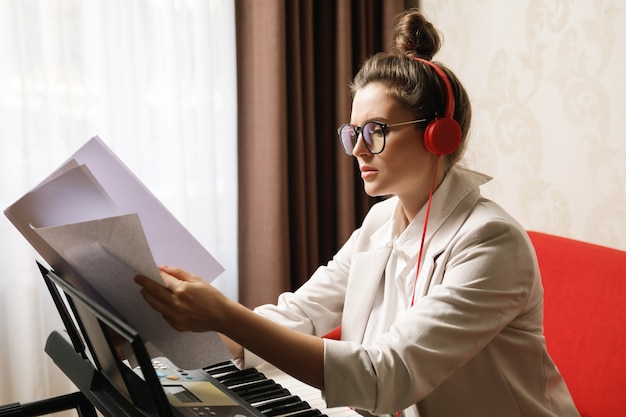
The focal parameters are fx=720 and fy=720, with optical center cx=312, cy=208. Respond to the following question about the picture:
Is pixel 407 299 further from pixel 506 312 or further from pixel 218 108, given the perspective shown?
pixel 218 108

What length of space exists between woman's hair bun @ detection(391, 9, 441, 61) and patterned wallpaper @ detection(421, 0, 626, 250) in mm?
480

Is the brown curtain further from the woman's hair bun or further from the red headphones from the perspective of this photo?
the red headphones

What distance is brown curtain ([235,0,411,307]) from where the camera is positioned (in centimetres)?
260

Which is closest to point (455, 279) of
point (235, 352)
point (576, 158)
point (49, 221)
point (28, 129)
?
point (235, 352)

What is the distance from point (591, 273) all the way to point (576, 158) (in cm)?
65

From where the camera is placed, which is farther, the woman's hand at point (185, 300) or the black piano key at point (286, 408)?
the black piano key at point (286, 408)

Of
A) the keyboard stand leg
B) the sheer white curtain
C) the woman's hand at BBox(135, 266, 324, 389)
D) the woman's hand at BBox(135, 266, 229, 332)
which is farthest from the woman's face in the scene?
the sheer white curtain

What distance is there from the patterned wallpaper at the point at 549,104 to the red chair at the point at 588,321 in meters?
0.38

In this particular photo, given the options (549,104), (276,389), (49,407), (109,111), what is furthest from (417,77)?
(109,111)

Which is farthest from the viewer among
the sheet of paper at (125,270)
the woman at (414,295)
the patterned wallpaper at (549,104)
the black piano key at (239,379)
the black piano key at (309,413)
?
the patterned wallpaper at (549,104)

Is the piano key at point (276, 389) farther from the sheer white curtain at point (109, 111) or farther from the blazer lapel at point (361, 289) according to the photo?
the sheer white curtain at point (109, 111)

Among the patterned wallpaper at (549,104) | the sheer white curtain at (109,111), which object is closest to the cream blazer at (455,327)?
the patterned wallpaper at (549,104)

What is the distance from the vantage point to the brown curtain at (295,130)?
2602 mm

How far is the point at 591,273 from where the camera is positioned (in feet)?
5.65
